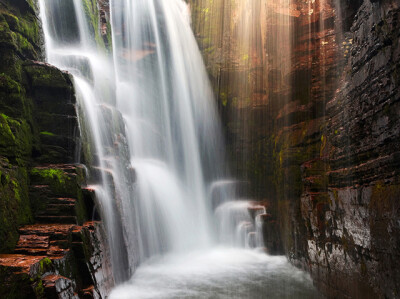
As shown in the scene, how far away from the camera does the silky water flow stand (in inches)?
351

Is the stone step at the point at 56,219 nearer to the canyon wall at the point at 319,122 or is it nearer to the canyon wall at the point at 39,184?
the canyon wall at the point at 39,184

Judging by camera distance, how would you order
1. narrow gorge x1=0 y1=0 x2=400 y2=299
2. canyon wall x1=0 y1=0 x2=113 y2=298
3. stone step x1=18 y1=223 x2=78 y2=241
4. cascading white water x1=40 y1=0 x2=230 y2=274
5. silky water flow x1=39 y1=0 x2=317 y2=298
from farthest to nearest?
cascading white water x1=40 y1=0 x2=230 y2=274, silky water flow x1=39 y1=0 x2=317 y2=298, stone step x1=18 y1=223 x2=78 y2=241, narrow gorge x1=0 y1=0 x2=400 y2=299, canyon wall x1=0 y1=0 x2=113 y2=298

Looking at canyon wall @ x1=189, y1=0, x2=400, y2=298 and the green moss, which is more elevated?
the green moss

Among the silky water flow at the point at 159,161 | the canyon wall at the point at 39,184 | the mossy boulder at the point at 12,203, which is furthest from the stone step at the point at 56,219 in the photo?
the silky water flow at the point at 159,161

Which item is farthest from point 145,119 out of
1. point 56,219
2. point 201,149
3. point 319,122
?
point 56,219

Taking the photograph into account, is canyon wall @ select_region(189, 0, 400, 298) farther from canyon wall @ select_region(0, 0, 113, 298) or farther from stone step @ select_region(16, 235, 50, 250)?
stone step @ select_region(16, 235, 50, 250)

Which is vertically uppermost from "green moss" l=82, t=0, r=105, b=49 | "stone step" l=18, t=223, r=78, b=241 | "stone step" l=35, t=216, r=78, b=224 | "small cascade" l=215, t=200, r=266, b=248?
"green moss" l=82, t=0, r=105, b=49

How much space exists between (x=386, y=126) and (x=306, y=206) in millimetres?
4209

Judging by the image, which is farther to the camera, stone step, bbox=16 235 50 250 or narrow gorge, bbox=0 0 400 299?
narrow gorge, bbox=0 0 400 299

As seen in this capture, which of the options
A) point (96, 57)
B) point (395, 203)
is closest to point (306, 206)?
point (395, 203)

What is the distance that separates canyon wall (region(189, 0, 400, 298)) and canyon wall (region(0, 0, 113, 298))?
17.7 feet

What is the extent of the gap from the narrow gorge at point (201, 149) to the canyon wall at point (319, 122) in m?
0.06

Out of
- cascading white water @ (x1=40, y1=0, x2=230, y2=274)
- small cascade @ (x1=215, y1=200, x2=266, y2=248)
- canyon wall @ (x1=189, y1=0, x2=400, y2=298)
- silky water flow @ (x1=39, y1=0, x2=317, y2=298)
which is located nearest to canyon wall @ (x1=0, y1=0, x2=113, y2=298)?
silky water flow @ (x1=39, y1=0, x2=317, y2=298)

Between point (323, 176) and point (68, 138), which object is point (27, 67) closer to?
point (68, 138)
